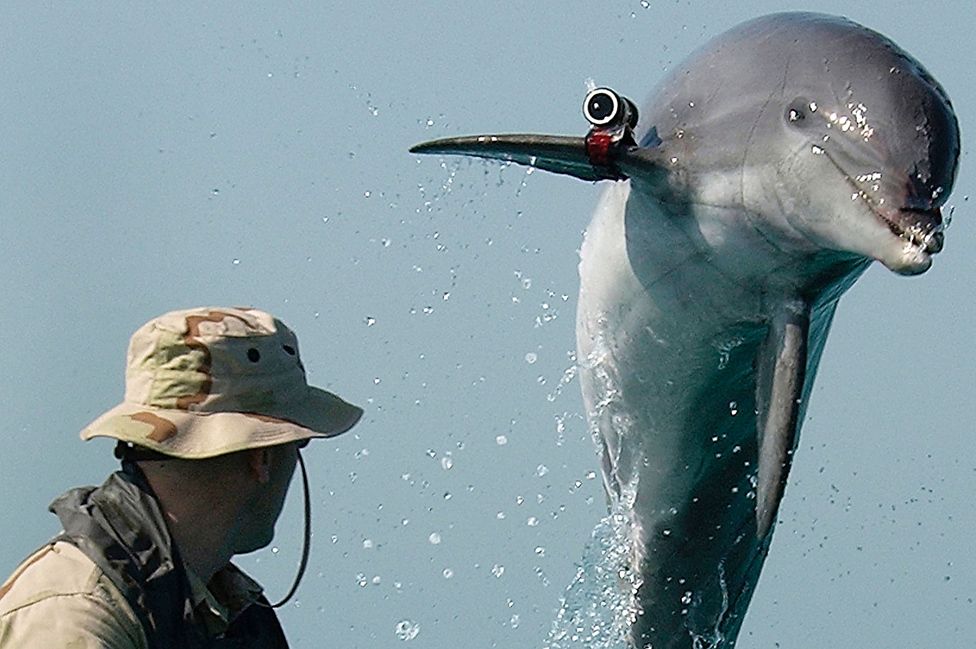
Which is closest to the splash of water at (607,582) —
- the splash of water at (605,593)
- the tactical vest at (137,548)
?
the splash of water at (605,593)

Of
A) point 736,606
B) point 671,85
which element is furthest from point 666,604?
point 671,85

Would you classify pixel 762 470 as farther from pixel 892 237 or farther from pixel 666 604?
pixel 666 604

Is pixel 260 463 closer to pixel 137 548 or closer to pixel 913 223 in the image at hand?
pixel 137 548

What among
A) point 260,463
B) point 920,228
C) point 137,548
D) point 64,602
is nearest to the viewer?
point 64,602

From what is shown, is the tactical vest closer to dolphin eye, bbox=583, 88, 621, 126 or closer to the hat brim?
the hat brim

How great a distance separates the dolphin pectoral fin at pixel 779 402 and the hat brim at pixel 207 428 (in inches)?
103

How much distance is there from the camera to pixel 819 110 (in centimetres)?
663

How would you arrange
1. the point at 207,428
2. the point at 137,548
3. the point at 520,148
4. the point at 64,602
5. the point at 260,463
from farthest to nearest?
the point at 520,148, the point at 260,463, the point at 207,428, the point at 137,548, the point at 64,602

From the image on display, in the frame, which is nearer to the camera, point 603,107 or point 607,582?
point 603,107

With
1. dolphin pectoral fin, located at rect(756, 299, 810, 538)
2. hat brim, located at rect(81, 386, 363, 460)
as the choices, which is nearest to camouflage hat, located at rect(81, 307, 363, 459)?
Result: hat brim, located at rect(81, 386, 363, 460)

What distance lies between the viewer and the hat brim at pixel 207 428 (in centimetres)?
439

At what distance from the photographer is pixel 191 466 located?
4.50 meters

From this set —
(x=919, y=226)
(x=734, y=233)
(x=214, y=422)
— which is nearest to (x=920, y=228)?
(x=919, y=226)

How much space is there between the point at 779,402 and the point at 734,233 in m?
0.74
